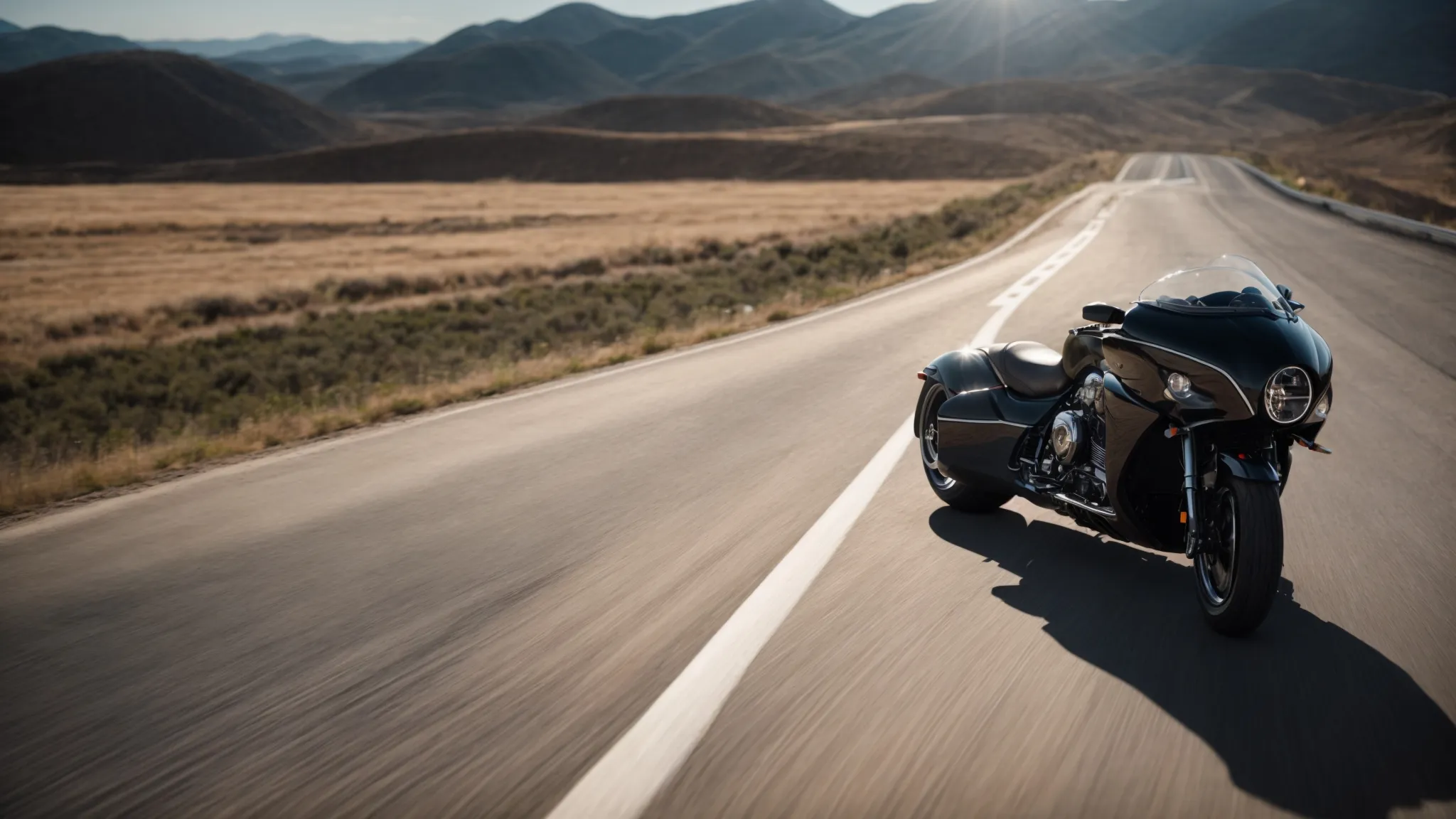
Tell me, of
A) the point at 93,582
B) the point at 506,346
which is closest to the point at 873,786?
the point at 93,582

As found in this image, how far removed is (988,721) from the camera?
3.39 metres

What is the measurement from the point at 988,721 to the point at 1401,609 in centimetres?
222

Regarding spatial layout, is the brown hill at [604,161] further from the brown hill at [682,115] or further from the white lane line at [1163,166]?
the brown hill at [682,115]

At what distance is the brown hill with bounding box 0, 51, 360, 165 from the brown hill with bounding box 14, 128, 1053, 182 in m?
41.6

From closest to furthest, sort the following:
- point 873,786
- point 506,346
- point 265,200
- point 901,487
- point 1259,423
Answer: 1. point 873,786
2. point 1259,423
3. point 901,487
4. point 506,346
5. point 265,200

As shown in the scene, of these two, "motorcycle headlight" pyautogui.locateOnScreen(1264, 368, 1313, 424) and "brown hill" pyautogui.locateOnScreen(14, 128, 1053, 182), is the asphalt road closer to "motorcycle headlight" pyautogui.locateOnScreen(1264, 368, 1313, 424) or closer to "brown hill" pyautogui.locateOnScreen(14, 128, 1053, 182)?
"motorcycle headlight" pyautogui.locateOnScreen(1264, 368, 1313, 424)

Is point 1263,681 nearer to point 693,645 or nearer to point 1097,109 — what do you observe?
point 693,645

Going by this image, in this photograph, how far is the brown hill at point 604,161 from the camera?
3585 inches

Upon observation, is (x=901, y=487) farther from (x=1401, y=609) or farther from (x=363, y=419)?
(x=363, y=419)

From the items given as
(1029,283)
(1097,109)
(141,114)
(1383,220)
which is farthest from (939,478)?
(1097,109)

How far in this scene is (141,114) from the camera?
153 meters

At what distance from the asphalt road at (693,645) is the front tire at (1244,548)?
0.15 meters

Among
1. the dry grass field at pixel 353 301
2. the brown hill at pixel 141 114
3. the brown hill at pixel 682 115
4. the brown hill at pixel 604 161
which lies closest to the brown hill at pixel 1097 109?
the brown hill at pixel 682 115

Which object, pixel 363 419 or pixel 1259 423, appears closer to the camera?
pixel 1259 423
